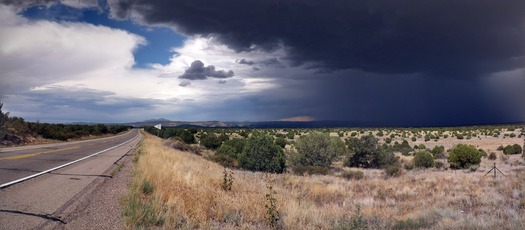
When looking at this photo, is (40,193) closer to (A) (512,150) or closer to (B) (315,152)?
(B) (315,152)

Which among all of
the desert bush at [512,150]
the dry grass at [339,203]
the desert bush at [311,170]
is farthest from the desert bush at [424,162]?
the desert bush at [512,150]

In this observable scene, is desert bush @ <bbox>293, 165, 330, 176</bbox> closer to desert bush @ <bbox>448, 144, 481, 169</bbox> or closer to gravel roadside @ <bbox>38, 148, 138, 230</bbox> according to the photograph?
desert bush @ <bbox>448, 144, 481, 169</bbox>

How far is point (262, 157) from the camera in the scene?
29.6 m

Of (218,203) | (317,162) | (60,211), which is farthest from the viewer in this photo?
(317,162)

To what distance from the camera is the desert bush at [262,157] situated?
96.8 feet

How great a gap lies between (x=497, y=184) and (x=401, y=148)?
30245 mm

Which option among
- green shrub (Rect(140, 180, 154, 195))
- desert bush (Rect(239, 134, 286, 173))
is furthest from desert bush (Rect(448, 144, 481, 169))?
green shrub (Rect(140, 180, 154, 195))

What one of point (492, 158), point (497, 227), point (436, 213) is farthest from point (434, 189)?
point (492, 158)

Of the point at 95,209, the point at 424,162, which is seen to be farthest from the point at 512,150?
the point at 95,209

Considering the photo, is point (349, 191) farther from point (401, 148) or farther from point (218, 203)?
point (401, 148)

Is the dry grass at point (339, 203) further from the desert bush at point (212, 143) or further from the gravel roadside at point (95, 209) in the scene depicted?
the desert bush at point (212, 143)

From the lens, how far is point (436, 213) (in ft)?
39.6

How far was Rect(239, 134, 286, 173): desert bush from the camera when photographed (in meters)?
29.5

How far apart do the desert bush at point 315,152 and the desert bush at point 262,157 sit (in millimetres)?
2291
